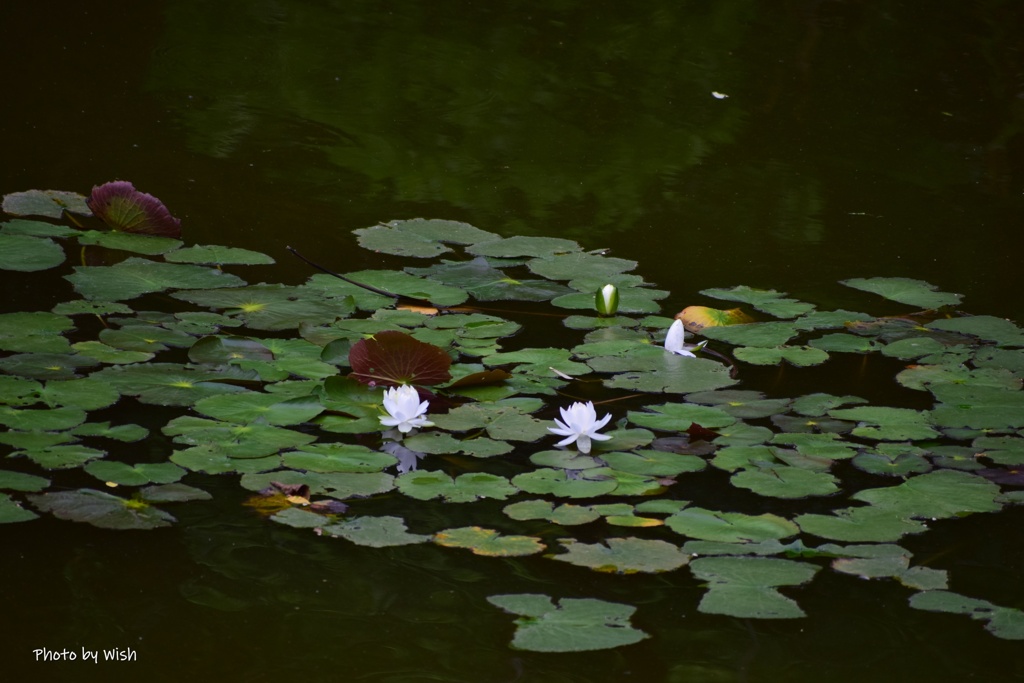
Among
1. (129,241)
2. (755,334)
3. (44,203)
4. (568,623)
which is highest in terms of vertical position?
(44,203)

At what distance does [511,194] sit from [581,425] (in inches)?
57.4

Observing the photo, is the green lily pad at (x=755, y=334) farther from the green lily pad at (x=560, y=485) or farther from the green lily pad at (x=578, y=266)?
the green lily pad at (x=560, y=485)

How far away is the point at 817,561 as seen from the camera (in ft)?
4.54

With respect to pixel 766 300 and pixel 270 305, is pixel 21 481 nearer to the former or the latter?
pixel 270 305

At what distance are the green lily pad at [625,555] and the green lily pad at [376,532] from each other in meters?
0.18

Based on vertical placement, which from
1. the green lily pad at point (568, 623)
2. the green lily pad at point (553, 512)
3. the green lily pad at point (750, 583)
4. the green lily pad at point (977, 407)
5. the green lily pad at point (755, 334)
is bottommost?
the green lily pad at point (568, 623)

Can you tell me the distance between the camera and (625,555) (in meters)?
1.35

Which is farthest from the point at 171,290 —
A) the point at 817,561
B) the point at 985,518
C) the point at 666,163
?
the point at 666,163

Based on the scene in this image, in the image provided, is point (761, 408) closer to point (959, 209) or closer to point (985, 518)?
point (985, 518)

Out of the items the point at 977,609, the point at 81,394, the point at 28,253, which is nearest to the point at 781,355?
the point at 977,609

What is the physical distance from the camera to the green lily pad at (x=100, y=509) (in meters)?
1.34

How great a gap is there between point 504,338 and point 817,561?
0.88m

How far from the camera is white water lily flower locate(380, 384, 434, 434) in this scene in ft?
5.37

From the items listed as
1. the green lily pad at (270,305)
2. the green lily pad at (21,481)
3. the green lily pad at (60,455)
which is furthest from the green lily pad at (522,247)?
the green lily pad at (21,481)
